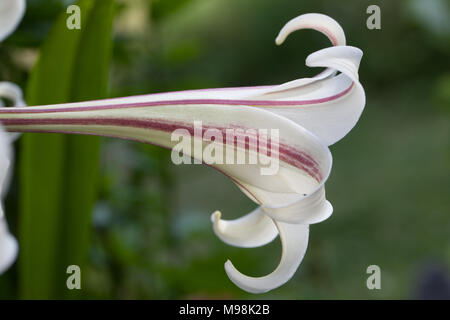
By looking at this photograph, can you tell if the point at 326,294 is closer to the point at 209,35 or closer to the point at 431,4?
the point at 431,4

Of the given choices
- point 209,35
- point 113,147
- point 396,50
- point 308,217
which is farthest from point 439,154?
point 308,217

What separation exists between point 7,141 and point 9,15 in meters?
0.14

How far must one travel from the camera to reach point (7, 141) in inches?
12.0

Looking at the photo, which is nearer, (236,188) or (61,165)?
(61,165)

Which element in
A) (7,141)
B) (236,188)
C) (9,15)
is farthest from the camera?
(236,188)

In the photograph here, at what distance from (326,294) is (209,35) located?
1.84m

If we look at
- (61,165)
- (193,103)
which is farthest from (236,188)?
(193,103)

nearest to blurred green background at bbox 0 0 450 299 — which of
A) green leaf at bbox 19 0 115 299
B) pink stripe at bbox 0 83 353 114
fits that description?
green leaf at bbox 19 0 115 299

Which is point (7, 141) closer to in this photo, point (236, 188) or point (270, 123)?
point (270, 123)

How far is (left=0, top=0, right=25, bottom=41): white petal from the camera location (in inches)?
15.8

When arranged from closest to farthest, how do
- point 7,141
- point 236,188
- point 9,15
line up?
point 7,141 < point 9,15 < point 236,188

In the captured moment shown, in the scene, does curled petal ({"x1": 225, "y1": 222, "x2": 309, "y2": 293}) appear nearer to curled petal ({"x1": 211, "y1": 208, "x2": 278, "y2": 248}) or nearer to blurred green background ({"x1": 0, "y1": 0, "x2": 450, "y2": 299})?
curled petal ({"x1": 211, "y1": 208, "x2": 278, "y2": 248})

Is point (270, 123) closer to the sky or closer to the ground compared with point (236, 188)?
closer to the ground

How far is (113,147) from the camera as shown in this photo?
964 millimetres
